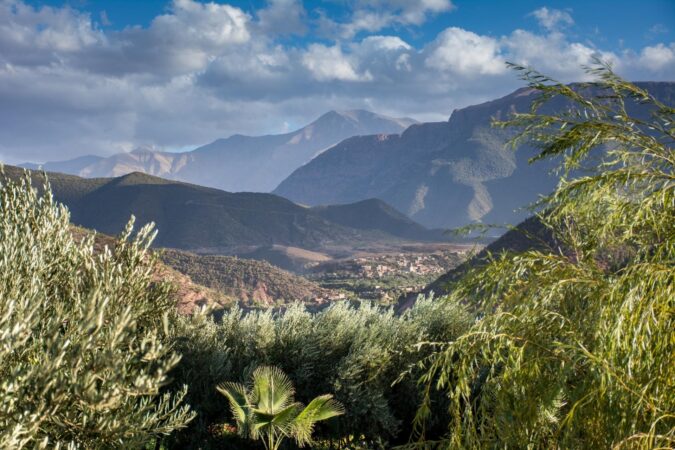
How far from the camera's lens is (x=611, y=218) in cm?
481

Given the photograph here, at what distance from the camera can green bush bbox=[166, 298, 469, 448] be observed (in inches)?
364

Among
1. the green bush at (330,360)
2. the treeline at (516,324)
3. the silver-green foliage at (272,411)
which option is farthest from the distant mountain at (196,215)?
the treeline at (516,324)

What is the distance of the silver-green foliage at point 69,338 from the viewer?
12.0ft

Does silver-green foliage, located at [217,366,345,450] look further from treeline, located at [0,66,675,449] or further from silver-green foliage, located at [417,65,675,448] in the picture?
silver-green foliage, located at [417,65,675,448]

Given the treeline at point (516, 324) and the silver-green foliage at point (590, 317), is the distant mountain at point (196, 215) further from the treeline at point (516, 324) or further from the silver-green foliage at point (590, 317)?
the silver-green foliage at point (590, 317)

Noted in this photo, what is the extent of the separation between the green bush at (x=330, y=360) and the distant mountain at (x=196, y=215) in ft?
364

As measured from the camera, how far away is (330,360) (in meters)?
9.87

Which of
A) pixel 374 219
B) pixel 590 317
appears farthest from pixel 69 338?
pixel 374 219

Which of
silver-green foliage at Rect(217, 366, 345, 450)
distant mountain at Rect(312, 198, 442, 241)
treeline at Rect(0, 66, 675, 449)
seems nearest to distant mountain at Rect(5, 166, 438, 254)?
distant mountain at Rect(312, 198, 442, 241)

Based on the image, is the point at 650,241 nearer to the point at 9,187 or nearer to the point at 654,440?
the point at 654,440

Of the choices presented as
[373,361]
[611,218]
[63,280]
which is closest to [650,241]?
[611,218]

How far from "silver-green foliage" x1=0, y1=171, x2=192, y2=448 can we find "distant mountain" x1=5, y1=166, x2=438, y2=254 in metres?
114

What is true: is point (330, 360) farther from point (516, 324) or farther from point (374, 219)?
point (374, 219)

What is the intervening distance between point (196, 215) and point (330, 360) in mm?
125251
